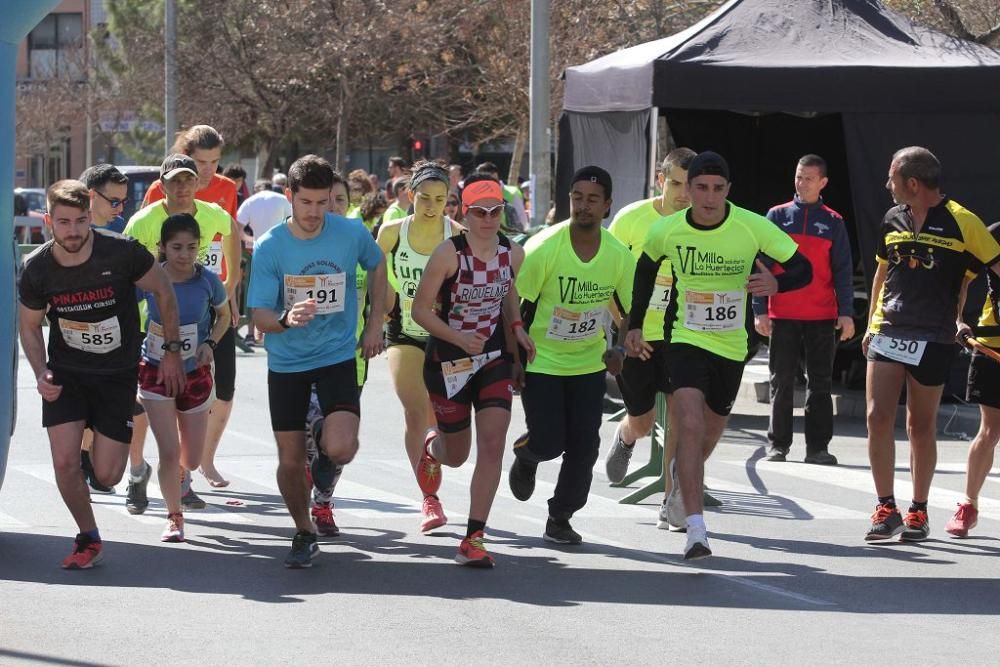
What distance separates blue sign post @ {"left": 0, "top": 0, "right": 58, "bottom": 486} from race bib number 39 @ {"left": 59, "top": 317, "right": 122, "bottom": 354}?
400 millimetres

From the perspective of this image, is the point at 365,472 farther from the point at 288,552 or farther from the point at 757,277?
the point at 757,277

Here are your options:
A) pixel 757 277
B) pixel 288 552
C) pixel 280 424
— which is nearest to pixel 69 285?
pixel 280 424

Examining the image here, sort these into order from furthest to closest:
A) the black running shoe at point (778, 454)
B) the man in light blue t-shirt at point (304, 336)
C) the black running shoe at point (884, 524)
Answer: the black running shoe at point (778, 454)
the black running shoe at point (884, 524)
the man in light blue t-shirt at point (304, 336)

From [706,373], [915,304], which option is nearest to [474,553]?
[706,373]

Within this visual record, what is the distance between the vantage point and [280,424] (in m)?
7.82

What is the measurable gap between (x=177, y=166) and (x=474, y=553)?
282 cm

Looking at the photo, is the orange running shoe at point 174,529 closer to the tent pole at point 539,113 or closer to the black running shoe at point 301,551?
the black running shoe at point 301,551

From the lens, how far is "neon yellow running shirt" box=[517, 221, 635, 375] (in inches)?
324

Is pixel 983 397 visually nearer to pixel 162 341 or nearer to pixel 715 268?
pixel 715 268

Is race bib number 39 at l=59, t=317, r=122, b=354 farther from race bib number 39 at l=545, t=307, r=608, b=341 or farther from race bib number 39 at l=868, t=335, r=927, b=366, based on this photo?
race bib number 39 at l=868, t=335, r=927, b=366

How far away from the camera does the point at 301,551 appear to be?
310 inches

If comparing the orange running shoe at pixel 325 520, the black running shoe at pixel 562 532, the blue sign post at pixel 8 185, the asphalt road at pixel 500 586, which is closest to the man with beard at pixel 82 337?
the blue sign post at pixel 8 185

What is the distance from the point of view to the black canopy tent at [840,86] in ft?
44.6

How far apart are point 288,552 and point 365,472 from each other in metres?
2.85
